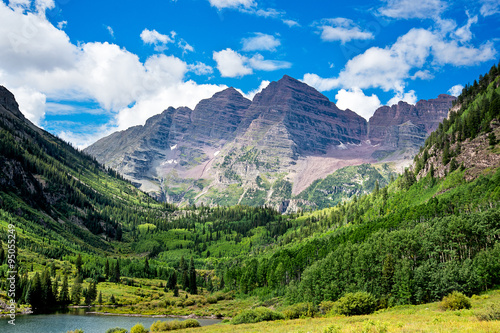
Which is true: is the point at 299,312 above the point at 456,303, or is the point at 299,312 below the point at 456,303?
below

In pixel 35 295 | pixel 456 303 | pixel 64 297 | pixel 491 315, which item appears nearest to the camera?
pixel 491 315

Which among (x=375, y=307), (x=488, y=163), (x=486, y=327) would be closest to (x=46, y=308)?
(x=375, y=307)

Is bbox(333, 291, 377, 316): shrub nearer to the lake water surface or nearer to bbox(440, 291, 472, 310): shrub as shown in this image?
bbox(440, 291, 472, 310): shrub

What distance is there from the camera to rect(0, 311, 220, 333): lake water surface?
98.9 meters

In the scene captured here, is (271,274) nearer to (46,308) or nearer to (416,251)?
(416,251)

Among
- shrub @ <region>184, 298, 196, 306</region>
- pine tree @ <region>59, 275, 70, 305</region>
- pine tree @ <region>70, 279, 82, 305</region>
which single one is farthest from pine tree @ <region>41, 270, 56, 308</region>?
shrub @ <region>184, 298, 196, 306</region>

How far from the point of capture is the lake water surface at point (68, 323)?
325 ft

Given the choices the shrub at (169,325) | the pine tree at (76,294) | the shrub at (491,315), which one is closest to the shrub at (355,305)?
the shrub at (491,315)

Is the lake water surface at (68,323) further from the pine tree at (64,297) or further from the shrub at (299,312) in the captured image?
the shrub at (299,312)

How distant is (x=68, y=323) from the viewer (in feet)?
367

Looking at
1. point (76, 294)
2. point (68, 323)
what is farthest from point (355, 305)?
point (76, 294)

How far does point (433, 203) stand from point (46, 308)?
167342mm

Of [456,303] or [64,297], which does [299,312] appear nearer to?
[456,303]

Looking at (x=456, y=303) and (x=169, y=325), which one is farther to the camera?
(x=169, y=325)
